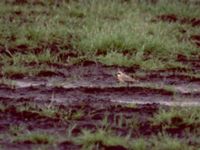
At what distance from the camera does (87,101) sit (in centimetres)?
529

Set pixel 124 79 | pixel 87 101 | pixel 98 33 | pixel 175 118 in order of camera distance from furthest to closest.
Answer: pixel 98 33
pixel 124 79
pixel 87 101
pixel 175 118

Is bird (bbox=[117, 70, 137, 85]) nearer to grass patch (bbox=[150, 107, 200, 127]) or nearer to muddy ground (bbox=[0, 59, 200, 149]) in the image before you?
muddy ground (bbox=[0, 59, 200, 149])

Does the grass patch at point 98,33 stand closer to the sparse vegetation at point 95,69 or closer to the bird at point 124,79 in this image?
the sparse vegetation at point 95,69

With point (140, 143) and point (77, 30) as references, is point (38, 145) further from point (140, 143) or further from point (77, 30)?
point (77, 30)

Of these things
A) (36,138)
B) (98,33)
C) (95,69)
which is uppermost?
(98,33)

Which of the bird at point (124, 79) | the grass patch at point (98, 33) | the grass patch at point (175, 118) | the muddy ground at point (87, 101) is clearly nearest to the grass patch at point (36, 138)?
the muddy ground at point (87, 101)

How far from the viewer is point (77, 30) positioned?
329 inches

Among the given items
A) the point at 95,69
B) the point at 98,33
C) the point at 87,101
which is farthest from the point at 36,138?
the point at 98,33

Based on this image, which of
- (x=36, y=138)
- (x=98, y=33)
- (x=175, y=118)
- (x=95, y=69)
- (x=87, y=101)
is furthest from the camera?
(x=98, y=33)

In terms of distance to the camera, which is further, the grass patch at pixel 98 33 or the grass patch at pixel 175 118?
the grass patch at pixel 98 33

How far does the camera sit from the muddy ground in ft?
14.5

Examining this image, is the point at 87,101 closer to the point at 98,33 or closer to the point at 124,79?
the point at 124,79

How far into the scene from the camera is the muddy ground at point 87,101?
4434 mm

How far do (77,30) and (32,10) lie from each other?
167 cm
